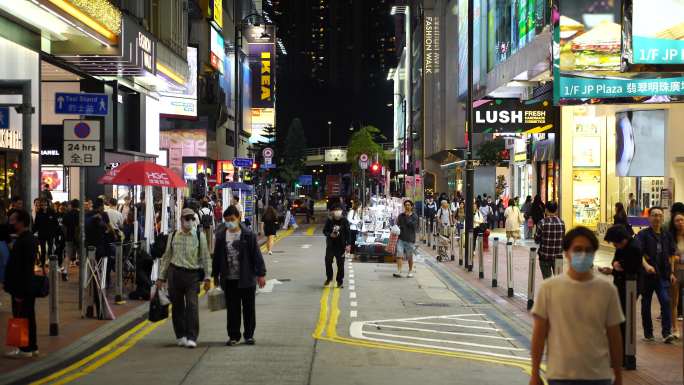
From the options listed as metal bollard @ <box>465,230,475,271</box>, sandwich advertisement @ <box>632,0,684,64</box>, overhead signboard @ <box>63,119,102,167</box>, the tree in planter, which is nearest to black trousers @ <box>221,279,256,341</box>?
overhead signboard @ <box>63,119,102,167</box>

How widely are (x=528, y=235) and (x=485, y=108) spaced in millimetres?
10492

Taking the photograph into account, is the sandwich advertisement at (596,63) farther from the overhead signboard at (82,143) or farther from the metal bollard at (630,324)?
the overhead signboard at (82,143)

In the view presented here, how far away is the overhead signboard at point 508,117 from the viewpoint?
3155 centimetres

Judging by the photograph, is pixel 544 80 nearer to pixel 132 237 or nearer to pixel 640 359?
pixel 132 237

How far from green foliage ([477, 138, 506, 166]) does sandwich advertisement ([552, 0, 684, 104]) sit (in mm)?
25407

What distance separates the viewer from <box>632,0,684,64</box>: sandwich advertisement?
20.5 m

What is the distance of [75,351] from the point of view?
12.0m

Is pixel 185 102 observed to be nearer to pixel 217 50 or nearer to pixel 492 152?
pixel 217 50

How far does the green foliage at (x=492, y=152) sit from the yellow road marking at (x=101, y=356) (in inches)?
1679

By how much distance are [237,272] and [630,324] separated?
4.98 m

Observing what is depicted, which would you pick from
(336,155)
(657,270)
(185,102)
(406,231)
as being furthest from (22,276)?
(336,155)

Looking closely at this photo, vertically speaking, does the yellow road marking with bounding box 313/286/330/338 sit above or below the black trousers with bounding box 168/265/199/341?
below

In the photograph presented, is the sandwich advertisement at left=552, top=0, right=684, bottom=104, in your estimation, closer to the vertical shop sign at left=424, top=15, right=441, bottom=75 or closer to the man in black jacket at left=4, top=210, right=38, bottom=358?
the man in black jacket at left=4, top=210, right=38, bottom=358

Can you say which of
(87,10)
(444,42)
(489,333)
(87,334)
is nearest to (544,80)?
(87,10)
